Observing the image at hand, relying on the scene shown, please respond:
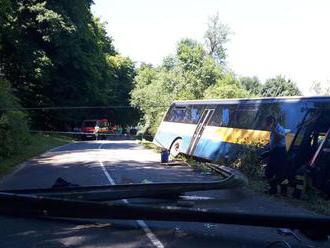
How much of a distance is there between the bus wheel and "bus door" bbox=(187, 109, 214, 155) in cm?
197

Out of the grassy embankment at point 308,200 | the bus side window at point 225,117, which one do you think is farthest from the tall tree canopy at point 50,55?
the grassy embankment at point 308,200

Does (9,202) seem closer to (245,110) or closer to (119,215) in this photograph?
(119,215)

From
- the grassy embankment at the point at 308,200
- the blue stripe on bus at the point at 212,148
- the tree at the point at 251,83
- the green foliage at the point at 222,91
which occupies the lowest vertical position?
the grassy embankment at the point at 308,200

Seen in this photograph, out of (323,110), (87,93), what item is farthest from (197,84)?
(323,110)

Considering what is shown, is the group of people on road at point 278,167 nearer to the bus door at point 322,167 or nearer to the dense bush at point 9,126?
the bus door at point 322,167

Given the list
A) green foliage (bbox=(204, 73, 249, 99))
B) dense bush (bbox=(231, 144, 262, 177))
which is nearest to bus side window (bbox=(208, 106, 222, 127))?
dense bush (bbox=(231, 144, 262, 177))

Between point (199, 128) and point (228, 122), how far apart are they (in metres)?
3.20

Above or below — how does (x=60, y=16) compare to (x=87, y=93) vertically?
above

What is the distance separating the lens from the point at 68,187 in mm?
6613

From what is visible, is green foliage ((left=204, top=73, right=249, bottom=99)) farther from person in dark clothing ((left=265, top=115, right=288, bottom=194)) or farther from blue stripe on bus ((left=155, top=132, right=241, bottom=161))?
person in dark clothing ((left=265, top=115, right=288, bottom=194))

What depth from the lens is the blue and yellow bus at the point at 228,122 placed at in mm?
16562

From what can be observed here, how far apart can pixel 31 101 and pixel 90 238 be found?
1696 inches

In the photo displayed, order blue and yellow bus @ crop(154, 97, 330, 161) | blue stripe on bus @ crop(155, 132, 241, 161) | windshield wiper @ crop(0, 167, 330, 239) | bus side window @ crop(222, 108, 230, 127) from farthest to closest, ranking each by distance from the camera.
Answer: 1. bus side window @ crop(222, 108, 230, 127)
2. blue stripe on bus @ crop(155, 132, 241, 161)
3. blue and yellow bus @ crop(154, 97, 330, 161)
4. windshield wiper @ crop(0, 167, 330, 239)

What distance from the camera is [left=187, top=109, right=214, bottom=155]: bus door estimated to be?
80.4 ft
